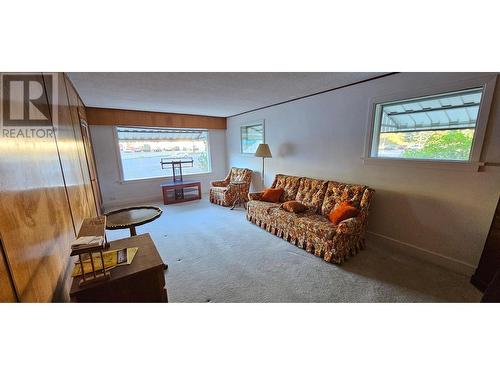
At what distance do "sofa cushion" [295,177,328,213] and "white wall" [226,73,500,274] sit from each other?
0.26 m

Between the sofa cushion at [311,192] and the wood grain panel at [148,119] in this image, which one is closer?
the sofa cushion at [311,192]

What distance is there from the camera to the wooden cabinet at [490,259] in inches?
70.1

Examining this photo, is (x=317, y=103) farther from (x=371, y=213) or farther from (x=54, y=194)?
(x=54, y=194)

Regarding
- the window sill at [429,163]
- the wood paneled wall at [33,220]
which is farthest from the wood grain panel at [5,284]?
the window sill at [429,163]

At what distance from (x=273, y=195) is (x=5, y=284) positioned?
10.5 ft

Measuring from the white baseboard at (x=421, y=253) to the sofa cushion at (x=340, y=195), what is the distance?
25.1 inches

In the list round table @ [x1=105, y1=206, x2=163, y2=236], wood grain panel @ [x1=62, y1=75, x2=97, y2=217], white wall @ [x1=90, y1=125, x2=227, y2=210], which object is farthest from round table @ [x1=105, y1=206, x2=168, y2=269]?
white wall @ [x1=90, y1=125, x2=227, y2=210]

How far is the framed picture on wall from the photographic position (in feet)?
15.4

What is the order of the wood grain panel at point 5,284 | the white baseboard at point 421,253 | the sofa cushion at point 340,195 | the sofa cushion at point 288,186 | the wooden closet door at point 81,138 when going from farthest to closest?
the sofa cushion at point 288,186
the sofa cushion at point 340,195
the wooden closet door at point 81,138
the white baseboard at point 421,253
the wood grain panel at point 5,284

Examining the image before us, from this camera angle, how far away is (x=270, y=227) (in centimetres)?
313

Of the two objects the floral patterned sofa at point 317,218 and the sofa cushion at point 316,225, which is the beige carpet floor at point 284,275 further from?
the sofa cushion at point 316,225

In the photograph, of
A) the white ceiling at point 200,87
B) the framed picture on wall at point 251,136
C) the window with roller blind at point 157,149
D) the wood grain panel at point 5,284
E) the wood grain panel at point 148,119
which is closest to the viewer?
the wood grain panel at point 5,284

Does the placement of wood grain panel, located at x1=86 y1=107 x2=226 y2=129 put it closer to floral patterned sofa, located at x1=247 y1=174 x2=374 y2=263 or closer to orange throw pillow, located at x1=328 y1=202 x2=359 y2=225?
floral patterned sofa, located at x1=247 y1=174 x2=374 y2=263

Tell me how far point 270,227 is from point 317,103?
225 cm
